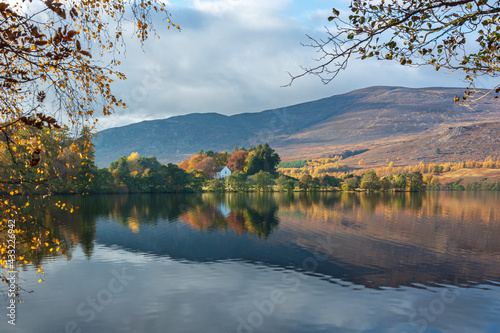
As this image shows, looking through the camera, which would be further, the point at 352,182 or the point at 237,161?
the point at 237,161

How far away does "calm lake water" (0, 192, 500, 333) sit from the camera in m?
11.3

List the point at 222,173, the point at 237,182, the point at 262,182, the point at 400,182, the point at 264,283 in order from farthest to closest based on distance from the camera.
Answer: the point at 222,173 → the point at 400,182 → the point at 262,182 → the point at 237,182 → the point at 264,283

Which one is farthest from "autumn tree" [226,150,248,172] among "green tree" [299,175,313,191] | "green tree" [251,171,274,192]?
"green tree" [299,175,313,191]

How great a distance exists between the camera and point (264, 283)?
1508 cm

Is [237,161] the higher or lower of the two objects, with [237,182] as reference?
higher

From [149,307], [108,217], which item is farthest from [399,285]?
[108,217]

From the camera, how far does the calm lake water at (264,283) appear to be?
11.3m

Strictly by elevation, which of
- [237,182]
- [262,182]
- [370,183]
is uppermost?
[237,182]

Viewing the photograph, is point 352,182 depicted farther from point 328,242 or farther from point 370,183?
point 328,242

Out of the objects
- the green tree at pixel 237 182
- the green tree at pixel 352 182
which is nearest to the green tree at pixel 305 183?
the green tree at pixel 352 182

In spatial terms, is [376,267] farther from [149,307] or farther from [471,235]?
[471,235]

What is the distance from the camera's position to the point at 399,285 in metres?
15.0

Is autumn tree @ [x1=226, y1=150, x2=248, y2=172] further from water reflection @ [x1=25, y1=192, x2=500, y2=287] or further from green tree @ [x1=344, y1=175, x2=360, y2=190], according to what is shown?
water reflection @ [x1=25, y1=192, x2=500, y2=287]

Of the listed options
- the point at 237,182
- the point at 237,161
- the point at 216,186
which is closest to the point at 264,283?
the point at 237,182
